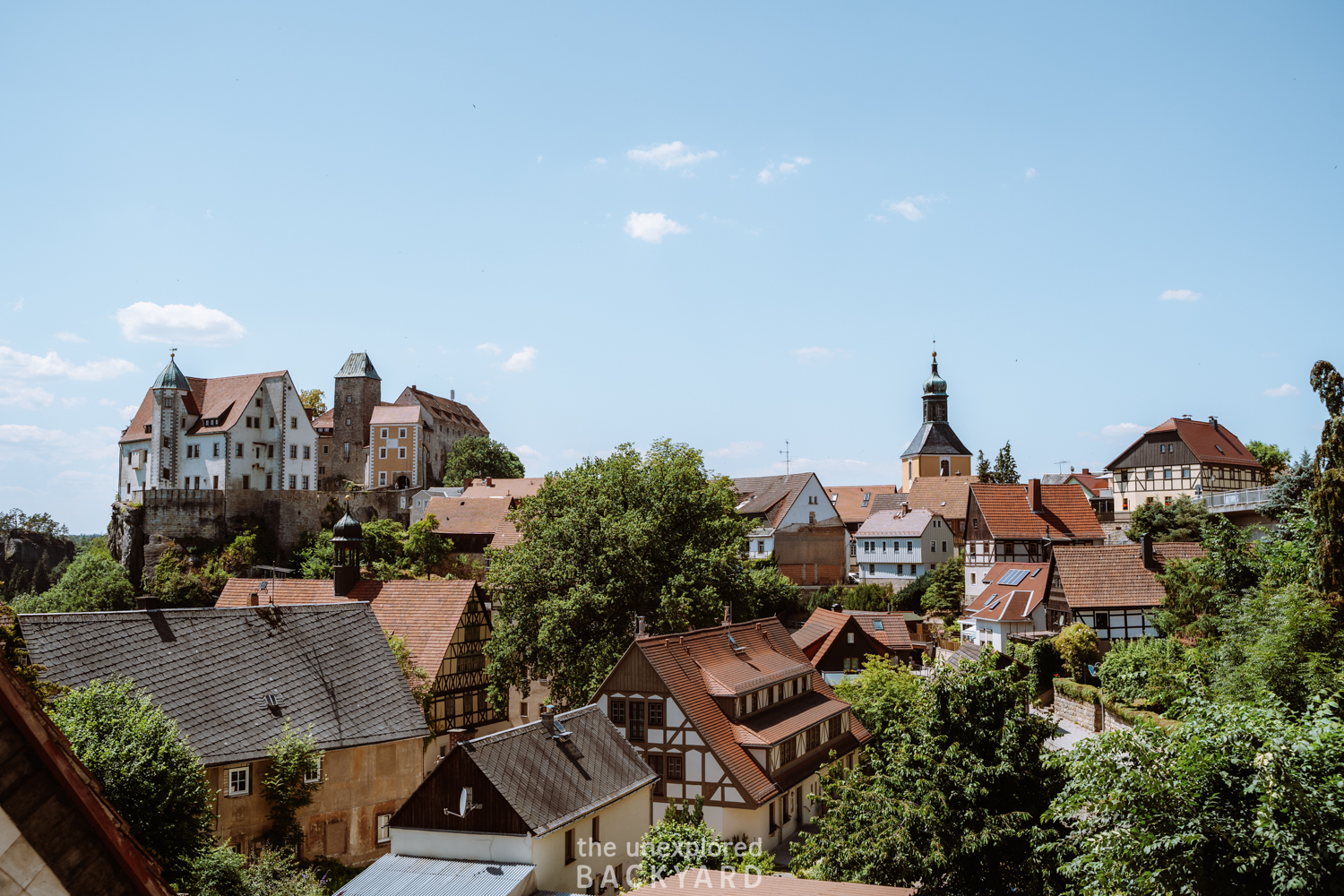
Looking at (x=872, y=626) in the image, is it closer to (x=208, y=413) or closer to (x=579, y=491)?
(x=579, y=491)

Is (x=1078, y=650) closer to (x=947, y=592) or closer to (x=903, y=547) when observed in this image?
(x=947, y=592)

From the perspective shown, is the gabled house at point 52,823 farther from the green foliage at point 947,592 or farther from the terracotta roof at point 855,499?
the terracotta roof at point 855,499

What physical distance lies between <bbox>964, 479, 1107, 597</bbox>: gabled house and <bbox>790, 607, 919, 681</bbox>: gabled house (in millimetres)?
9511

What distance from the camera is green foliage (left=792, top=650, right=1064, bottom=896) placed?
14.4 meters

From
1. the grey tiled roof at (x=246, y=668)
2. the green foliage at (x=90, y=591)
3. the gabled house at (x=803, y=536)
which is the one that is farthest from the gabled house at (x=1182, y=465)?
the green foliage at (x=90, y=591)

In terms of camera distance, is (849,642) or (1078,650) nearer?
(1078,650)

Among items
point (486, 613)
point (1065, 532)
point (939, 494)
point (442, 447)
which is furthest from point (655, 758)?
point (442, 447)

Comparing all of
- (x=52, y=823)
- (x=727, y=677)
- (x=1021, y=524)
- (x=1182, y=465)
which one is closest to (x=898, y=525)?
(x=1021, y=524)

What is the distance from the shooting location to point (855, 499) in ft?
299

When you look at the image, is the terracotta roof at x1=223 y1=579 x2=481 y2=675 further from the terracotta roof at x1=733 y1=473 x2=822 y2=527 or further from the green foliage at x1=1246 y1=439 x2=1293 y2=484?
the green foliage at x1=1246 y1=439 x2=1293 y2=484

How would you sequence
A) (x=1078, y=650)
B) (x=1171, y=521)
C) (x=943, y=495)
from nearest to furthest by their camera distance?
1. (x=1078, y=650)
2. (x=1171, y=521)
3. (x=943, y=495)

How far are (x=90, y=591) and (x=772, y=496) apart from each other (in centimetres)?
4959

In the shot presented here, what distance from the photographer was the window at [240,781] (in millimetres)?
20875

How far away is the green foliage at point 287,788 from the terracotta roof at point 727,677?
9.65 metres
